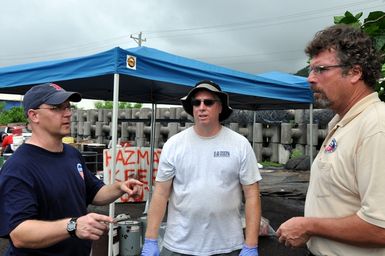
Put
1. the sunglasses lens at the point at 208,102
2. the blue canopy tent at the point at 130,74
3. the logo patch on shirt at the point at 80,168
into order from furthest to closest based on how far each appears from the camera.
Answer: the blue canopy tent at the point at 130,74
the sunglasses lens at the point at 208,102
the logo patch on shirt at the point at 80,168

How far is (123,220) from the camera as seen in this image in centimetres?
446

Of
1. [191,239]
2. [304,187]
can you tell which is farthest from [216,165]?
[304,187]

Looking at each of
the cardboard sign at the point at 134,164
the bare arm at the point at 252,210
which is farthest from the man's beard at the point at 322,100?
the cardboard sign at the point at 134,164

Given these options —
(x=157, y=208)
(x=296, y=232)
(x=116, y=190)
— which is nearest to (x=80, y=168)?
(x=116, y=190)

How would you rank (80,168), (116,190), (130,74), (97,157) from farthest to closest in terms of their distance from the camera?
(97,157)
(130,74)
(116,190)
(80,168)

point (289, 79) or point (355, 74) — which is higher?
point (289, 79)

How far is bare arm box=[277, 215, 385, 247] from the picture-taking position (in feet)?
4.99

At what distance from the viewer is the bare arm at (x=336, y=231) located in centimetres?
152

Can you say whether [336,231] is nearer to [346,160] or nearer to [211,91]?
[346,160]

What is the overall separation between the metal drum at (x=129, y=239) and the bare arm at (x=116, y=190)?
6.03 ft

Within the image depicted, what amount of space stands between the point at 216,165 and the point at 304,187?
22.5ft

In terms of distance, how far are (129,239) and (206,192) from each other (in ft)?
6.81

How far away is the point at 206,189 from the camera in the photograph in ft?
8.09

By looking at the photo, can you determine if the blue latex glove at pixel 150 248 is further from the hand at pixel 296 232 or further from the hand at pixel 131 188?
the hand at pixel 296 232
